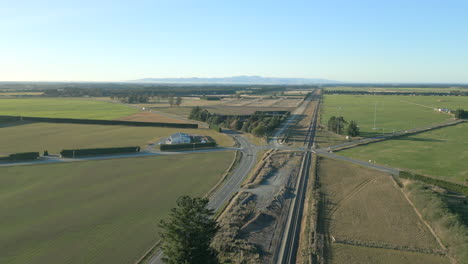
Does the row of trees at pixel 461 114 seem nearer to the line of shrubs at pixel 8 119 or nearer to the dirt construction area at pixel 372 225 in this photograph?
the dirt construction area at pixel 372 225

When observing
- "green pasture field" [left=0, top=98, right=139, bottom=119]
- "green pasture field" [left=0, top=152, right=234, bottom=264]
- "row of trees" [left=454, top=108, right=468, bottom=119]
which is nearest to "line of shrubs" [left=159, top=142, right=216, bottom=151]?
"green pasture field" [left=0, top=152, right=234, bottom=264]

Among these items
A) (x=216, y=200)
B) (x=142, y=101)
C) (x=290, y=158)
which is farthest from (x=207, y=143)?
(x=142, y=101)

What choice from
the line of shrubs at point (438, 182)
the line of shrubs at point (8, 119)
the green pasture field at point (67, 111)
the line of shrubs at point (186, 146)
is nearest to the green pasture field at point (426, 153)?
the line of shrubs at point (438, 182)

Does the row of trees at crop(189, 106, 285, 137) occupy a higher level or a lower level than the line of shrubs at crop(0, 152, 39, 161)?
higher

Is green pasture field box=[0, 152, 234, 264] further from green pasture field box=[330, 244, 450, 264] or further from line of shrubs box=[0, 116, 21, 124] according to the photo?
line of shrubs box=[0, 116, 21, 124]

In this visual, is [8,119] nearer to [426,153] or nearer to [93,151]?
[93,151]

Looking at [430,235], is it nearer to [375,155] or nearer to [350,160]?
[350,160]
